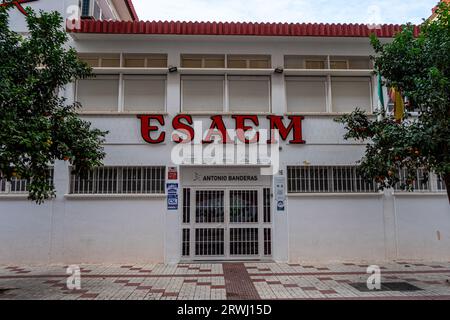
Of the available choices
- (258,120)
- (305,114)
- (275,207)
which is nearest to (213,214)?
(275,207)

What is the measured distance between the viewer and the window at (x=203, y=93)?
37.8 feet

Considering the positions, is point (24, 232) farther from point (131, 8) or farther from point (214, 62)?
point (131, 8)

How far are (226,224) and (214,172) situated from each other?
1527 mm

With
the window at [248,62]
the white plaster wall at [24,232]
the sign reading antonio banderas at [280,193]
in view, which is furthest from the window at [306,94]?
the white plaster wall at [24,232]

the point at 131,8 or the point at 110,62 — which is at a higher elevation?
the point at 131,8

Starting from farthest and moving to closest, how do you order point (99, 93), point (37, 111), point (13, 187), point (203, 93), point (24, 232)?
point (203, 93)
point (99, 93)
point (13, 187)
point (24, 232)
point (37, 111)

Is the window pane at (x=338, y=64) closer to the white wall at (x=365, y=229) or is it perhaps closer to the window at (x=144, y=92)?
the white wall at (x=365, y=229)

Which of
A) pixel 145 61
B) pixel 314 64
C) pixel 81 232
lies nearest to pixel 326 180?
pixel 314 64

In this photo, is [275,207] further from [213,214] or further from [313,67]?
[313,67]

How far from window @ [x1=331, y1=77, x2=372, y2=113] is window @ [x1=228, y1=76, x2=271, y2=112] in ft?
6.72

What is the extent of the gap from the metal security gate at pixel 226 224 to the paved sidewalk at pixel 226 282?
0.64 meters

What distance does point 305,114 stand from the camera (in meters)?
11.4

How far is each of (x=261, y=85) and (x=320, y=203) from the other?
12.7 ft

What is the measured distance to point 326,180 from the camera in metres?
11.3
